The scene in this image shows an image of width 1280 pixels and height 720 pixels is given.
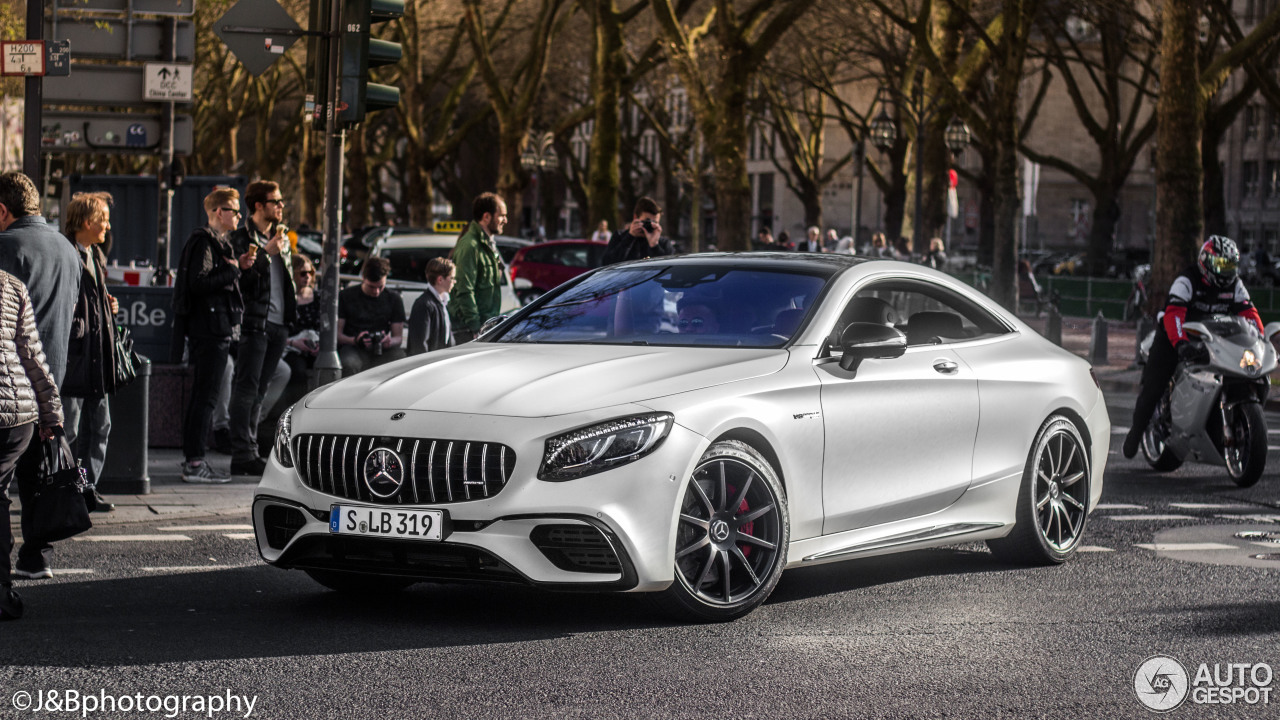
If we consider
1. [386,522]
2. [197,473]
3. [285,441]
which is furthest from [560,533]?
[197,473]

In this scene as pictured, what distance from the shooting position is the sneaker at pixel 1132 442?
41.1 feet

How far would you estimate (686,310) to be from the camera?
290 inches

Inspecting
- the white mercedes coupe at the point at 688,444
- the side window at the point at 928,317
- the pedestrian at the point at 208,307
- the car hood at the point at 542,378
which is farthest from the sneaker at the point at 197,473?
the side window at the point at 928,317

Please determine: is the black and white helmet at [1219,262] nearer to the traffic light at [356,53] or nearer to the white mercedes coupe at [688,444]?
the white mercedes coupe at [688,444]

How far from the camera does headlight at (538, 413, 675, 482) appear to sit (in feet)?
20.0

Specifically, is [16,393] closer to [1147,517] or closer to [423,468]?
[423,468]

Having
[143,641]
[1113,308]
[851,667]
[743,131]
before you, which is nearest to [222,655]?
[143,641]

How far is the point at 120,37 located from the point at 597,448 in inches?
443

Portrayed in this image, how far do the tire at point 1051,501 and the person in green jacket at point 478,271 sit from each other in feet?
15.5

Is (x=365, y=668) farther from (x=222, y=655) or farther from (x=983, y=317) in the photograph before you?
(x=983, y=317)

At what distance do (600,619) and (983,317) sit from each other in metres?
2.69

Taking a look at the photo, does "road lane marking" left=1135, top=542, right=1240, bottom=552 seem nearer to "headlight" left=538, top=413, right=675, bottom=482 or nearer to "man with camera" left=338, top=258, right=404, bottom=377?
"headlight" left=538, top=413, right=675, bottom=482

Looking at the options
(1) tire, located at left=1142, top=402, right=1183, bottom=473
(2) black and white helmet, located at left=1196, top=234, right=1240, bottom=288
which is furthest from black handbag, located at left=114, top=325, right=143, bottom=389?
(1) tire, located at left=1142, top=402, right=1183, bottom=473

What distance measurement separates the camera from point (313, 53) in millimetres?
10617
